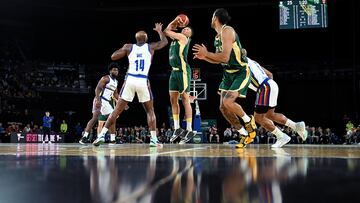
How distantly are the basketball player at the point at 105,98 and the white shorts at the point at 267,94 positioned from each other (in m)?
2.85

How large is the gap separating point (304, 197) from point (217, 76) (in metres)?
16.7

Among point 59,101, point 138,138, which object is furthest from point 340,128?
point 59,101

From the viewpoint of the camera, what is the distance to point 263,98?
4.32 meters

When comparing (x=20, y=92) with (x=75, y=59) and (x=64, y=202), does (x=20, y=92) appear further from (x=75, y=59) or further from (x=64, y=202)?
(x=64, y=202)

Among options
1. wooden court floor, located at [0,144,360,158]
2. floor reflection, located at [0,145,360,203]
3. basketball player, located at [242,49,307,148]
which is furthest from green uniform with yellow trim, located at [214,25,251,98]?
floor reflection, located at [0,145,360,203]

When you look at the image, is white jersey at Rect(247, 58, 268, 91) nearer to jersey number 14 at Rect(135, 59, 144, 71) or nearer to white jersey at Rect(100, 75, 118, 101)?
jersey number 14 at Rect(135, 59, 144, 71)

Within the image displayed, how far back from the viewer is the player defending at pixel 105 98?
6.40m

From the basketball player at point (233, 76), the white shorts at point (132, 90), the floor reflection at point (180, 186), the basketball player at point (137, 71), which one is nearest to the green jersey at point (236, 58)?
the basketball player at point (233, 76)

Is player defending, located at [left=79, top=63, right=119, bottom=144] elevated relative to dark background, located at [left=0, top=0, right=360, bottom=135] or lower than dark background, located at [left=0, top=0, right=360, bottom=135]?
lower

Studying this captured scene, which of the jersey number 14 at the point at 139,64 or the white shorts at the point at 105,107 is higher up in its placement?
the jersey number 14 at the point at 139,64

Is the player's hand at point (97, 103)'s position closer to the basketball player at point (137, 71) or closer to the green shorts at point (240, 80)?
the basketball player at point (137, 71)

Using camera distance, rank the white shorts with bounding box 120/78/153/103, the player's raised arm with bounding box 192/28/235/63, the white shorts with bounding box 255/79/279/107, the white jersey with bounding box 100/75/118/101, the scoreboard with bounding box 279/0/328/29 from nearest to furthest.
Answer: the player's raised arm with bounding box 192/28/235/63 → the white shorts with bounding box 255/79/279/107 → the white shorts with bounding box 120/78/153/103 → the white jersey with bounding box 100/75/118/101 → the scoreboard with bounding box 279/0/328/29

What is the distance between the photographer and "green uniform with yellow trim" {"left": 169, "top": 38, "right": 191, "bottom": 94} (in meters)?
5.24

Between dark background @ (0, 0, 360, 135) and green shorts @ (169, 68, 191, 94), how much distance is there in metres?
12.0
